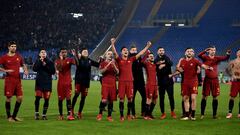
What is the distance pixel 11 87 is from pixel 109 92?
9.70 ft

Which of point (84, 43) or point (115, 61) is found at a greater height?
point (84, 43)

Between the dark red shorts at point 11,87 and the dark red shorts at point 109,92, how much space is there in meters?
2.57

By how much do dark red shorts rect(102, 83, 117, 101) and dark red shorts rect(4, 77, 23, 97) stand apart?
2.57 meters

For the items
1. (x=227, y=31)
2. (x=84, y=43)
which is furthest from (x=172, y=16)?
(x=84, y=43)

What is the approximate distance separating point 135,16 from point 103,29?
161 inches

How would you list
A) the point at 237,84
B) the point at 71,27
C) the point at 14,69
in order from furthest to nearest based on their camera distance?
the point at 71,27
the point at 237,84
the point at 14,69

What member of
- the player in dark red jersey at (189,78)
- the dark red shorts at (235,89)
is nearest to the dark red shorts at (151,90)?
the player in dark red jersey at (189,78)

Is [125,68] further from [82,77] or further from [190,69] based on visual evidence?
[190,69]

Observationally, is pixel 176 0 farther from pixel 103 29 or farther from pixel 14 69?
pixel 14 69

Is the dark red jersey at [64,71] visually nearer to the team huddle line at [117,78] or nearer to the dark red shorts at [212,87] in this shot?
the team huddle line at [117,78]

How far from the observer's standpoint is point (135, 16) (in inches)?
2203

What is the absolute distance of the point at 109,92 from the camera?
14.6m

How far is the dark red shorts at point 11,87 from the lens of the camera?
46.1 feet

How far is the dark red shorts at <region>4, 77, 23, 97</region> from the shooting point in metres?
14.1
